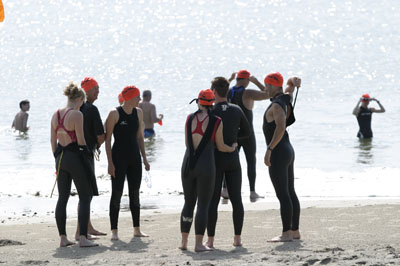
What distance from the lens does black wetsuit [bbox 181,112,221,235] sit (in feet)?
26.9

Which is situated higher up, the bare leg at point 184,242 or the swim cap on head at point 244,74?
the swim cap on head at point 244,74

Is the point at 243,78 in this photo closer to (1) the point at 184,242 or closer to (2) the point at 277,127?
(2) the point at 277,127

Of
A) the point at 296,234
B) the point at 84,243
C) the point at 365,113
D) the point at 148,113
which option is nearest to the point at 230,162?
the point at 296,234

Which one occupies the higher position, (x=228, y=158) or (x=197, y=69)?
(x=197, y=69)

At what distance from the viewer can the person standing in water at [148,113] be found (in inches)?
775

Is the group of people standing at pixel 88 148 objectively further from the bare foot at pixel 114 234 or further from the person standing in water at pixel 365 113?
the person standing in water at pixel 365 113

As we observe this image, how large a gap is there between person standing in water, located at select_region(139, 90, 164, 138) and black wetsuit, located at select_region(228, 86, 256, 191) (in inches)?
301

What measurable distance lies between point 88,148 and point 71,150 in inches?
9.3

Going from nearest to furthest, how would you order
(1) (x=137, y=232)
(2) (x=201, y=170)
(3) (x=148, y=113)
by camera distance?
(2) (x=201, y=170), (1) (x=137, y=232), (3) (x=148, y=113)

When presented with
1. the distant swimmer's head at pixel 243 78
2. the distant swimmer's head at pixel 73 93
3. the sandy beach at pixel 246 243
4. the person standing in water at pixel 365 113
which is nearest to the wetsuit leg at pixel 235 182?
the sandy beach at pixel 246 243

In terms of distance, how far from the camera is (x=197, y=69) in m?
45.3

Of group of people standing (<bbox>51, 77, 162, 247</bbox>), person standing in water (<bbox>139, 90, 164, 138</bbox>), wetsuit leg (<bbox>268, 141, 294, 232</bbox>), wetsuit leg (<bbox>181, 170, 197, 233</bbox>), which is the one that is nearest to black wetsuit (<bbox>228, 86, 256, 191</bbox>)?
group of people standing (<bbox>51, 77, 162, 247</bbox>)

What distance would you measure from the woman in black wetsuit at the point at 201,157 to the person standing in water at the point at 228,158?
139mm

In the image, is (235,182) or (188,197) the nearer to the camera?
(188,197)
